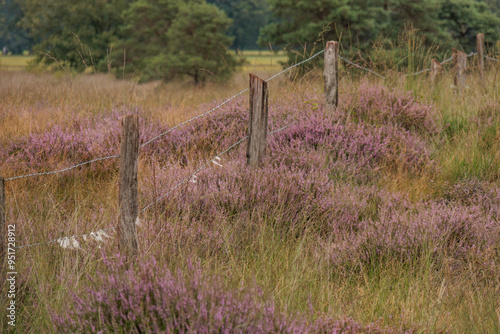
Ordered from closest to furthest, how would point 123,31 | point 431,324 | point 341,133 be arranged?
point 431,324
point 341,133
point 123,31

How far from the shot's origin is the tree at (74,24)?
2481 cm

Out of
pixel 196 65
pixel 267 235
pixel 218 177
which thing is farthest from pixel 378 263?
pixel 196 65

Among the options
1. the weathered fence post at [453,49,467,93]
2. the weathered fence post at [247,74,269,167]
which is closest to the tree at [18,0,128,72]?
the weathered fence post at [453,49,467,93]

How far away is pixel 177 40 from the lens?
23266mm

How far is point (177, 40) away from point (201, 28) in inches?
50.6

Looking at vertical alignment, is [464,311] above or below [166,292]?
below

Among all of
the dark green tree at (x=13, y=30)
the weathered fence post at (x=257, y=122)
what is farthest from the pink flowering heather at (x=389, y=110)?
the dark green tree at (x=13, y=30)

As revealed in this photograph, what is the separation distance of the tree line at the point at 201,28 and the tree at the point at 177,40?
0.05 metres

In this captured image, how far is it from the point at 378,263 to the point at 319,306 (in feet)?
2.85

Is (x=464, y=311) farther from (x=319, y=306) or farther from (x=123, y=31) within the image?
(x=123, y=31)

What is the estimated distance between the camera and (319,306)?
266cm

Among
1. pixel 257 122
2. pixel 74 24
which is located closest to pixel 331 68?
pixel 257 122

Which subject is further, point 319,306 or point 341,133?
point 341,133

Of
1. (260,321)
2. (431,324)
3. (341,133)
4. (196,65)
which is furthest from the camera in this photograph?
(196,65)
